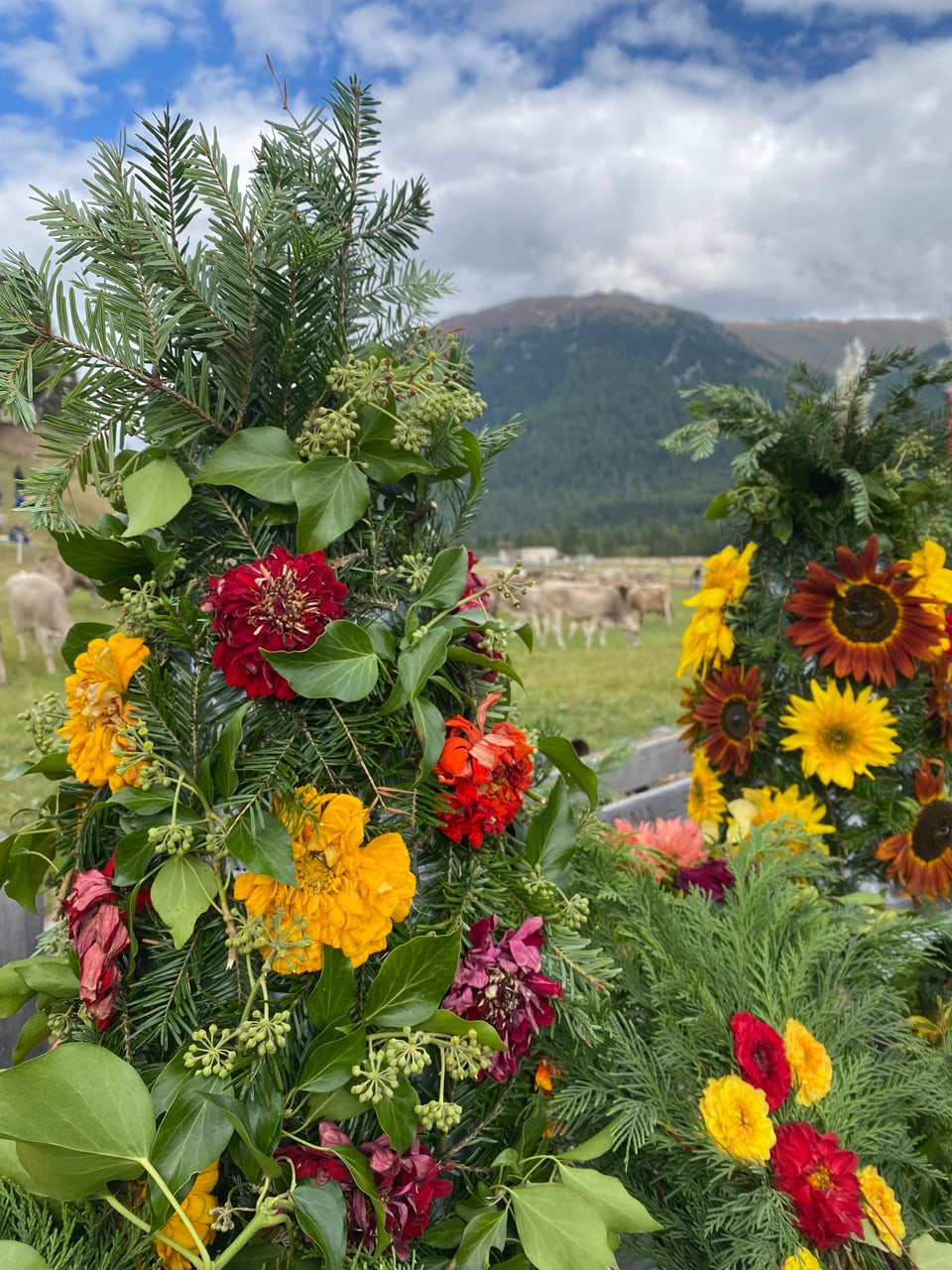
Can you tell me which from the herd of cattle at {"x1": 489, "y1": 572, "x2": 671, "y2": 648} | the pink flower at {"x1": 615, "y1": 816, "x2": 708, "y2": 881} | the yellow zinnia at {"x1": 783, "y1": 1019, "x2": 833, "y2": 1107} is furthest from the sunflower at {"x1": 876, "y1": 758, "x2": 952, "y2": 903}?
the herd of cattle at {"x1": 489, "y1": 572, "x2": 671, "y2": 648}

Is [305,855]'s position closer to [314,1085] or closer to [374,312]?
[314,1085]

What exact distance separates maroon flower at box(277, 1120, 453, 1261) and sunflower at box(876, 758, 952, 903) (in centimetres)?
120

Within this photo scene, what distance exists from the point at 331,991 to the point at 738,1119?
20.4 inches

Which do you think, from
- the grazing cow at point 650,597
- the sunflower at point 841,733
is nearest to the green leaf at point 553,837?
the sunflower at point 841,733

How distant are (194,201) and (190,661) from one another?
449 millimetres

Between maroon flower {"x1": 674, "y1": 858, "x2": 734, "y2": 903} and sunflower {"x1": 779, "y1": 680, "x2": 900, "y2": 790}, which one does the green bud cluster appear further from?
sunflower {"x1": 779, "y1": 680, "x2": 900, "y2": 790}

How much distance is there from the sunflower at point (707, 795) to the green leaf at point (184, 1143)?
1.31m

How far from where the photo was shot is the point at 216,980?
0.75m

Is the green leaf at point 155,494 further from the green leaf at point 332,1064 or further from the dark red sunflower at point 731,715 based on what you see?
the dark red sunflower at point 731,715

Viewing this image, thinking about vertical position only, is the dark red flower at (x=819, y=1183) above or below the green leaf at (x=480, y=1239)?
below

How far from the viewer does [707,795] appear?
5.96ft

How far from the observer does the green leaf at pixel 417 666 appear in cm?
76

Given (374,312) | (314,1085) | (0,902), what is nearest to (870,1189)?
(314,1085)

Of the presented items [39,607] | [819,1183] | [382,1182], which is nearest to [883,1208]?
[819,1183]
